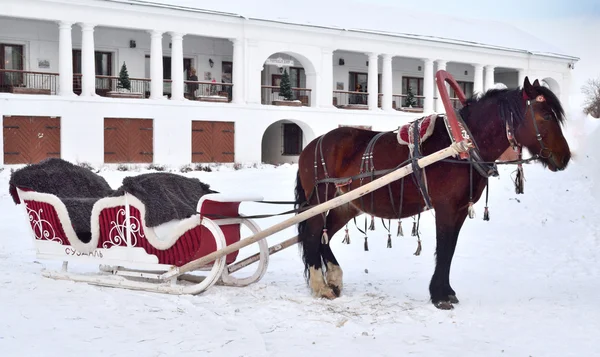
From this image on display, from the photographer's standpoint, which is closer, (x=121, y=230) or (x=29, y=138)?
(x=121, y=230)

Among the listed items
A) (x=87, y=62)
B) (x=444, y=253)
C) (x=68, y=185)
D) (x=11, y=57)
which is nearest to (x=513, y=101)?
(x=444, y=253)

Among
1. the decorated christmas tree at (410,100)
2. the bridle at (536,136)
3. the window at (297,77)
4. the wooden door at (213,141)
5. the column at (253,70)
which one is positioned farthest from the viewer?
the decorated christmas tree at (410,100)

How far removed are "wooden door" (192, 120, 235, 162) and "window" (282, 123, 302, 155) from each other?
451 cm

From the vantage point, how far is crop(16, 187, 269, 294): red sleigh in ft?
22.2

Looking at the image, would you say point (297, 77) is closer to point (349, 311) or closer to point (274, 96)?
point (274, 96)

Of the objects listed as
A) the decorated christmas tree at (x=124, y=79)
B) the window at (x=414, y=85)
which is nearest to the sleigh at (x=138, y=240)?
the decorated christmas tree at (x=124, y=79)

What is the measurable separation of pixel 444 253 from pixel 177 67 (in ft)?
67.8

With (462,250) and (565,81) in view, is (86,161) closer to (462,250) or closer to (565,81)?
(462,250)

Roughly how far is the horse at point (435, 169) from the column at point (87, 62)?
18.4 metres

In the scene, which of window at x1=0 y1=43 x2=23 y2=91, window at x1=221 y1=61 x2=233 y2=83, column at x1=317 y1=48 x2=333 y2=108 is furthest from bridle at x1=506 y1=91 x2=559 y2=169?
window at x1=221 y1=61 x2=233 y2=83

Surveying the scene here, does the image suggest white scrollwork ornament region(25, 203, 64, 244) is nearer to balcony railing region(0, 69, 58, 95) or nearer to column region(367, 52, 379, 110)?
balcony railing region(0, 69, 58, 95)

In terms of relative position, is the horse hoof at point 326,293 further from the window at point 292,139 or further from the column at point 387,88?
the column at point 387,88

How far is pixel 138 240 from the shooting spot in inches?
272

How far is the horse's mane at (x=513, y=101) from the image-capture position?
602cm
